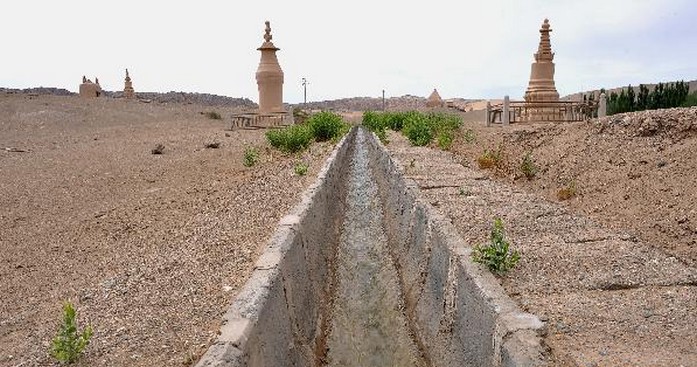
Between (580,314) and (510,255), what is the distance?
3.07 ft

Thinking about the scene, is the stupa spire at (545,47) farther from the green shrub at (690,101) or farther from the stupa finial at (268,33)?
the stupa finial at (268,33)

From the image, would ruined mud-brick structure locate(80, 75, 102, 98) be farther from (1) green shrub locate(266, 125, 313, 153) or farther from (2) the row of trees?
(2) the row of trees

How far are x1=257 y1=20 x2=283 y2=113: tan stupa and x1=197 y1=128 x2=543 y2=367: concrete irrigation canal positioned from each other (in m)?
17.1

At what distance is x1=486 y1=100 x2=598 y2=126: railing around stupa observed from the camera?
675 inches

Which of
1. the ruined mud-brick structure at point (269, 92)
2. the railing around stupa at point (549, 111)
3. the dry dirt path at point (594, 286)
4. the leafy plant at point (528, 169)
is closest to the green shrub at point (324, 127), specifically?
the railing around stupa at point (549, 111)

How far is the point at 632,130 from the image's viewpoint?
337 inches

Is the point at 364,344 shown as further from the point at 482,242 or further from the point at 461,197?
the point at 461,197

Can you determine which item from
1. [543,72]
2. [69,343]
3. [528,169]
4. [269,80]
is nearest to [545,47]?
[543,72]

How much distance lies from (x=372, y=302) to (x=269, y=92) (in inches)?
786

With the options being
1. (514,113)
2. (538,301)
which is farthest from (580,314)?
(514,113)

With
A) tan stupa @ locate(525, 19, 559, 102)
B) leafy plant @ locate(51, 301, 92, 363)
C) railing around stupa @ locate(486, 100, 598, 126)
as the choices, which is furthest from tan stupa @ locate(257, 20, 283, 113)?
leafy plant @ locate(51, 301, 92, 363)

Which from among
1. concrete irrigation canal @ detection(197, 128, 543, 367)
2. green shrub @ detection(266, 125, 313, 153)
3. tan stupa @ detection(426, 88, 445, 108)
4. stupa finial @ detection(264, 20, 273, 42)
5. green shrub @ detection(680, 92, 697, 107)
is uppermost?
stupa finial @ detection(264, 20, 273, 42)

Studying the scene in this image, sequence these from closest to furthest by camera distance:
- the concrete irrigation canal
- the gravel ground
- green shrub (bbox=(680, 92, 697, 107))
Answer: the concrete irrigation canal → the gravel ground → green shrub (bbox=(680, 92, 697, 107))

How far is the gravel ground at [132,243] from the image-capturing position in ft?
10.6
